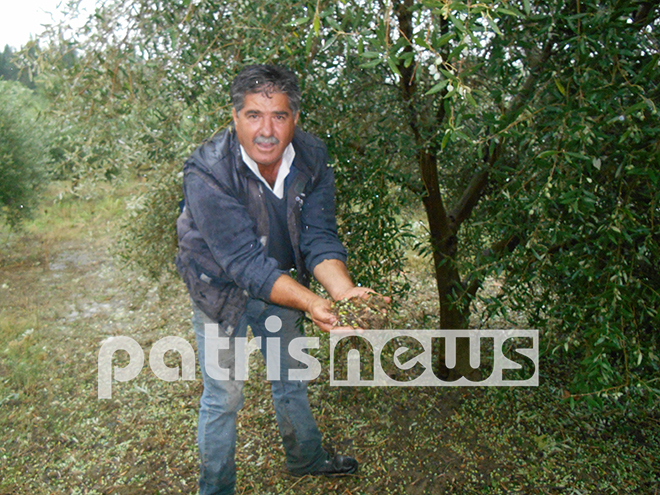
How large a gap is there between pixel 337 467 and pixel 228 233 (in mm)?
1869

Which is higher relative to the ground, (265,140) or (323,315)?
(265,140)

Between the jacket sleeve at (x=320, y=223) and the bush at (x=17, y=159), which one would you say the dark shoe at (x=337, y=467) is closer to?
the jacket sleeve at (x=320, y=223)

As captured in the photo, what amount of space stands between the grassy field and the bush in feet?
13.4

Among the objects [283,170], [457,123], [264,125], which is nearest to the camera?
[457,123]

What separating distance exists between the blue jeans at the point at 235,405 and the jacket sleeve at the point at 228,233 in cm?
48

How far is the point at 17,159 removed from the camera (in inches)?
343

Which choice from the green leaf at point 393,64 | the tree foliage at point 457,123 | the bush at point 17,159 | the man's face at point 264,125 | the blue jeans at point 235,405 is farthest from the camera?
the bush at point 17,159

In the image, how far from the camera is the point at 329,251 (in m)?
2.81

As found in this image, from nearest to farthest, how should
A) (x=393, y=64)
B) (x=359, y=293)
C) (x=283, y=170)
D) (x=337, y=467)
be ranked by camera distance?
(x=393, y=64) < (x=359, y=293) < (x=283, y=170) < (x=337, y=467)

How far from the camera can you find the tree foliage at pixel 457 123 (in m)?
2.16

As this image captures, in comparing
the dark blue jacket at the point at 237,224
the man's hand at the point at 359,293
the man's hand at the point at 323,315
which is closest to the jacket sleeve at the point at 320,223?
the dark blue jacket at the point at 237,224

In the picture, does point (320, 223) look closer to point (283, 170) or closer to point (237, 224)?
point (283, 170)

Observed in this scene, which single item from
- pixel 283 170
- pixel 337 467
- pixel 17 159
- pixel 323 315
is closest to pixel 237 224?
pixel 283 170

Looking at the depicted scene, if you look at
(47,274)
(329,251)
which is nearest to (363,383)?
(329,251)
